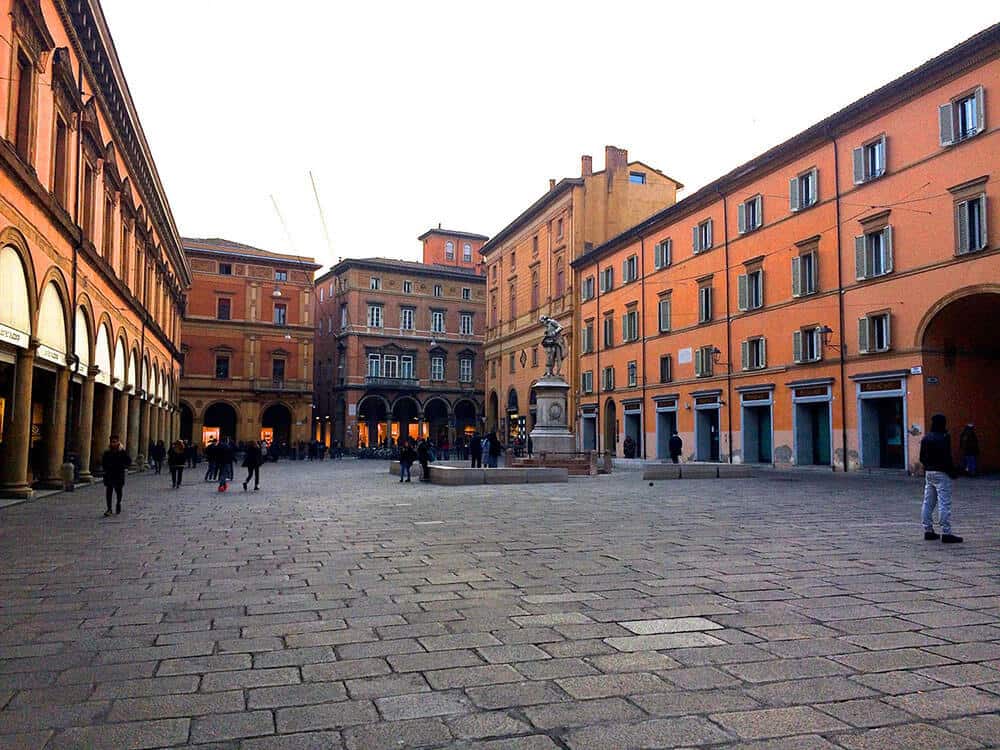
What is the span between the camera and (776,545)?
9758 millimetres

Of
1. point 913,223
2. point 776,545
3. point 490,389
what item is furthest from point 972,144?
point 490,389

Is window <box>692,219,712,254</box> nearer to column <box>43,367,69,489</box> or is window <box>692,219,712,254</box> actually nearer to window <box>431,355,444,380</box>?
column <box>43,367,69,489</box>

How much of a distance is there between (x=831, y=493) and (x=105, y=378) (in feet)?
67.1

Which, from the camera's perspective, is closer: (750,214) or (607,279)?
(750,214)

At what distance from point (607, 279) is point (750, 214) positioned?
1336 cm

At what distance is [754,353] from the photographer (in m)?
34.1

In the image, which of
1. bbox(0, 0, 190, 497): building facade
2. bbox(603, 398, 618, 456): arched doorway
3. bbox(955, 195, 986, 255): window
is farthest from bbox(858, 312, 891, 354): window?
bbox(0, 0, 190, 497): building facade

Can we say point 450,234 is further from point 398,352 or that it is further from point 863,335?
point 863,335

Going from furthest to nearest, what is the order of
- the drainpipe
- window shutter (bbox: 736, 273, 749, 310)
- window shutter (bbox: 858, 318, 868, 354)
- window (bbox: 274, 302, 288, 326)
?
window (bbox: 274, 302, 288, 326) → window shutter (bbox: 736, 273, 749, 310) → the drainpipe → window shutter (bbox: 858, 318, 868, 354)

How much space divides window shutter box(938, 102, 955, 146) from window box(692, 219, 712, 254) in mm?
13284

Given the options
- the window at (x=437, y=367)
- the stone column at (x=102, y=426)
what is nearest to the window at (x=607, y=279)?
the window at (x=437, y=367)

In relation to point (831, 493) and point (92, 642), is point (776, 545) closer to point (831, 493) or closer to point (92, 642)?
point (92, 642)

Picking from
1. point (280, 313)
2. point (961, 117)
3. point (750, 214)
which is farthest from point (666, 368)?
point (280, 313)

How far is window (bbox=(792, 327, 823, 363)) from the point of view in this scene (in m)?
29.7
